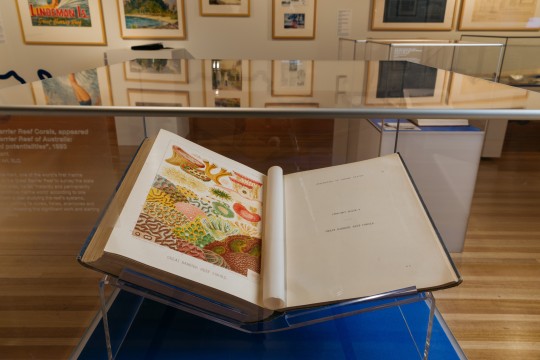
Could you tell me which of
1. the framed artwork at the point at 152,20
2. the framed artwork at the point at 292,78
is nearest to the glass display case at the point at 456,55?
the framed artwork at the point at 292,78

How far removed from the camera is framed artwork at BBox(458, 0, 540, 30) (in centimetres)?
409

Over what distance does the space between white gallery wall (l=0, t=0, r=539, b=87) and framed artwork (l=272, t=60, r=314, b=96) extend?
2.75m

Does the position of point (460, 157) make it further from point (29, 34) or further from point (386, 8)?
point (29, 34)

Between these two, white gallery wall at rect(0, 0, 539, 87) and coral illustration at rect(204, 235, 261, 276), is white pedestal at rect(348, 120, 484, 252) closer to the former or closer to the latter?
coral illustration at rect(204, 235, 261, 276)

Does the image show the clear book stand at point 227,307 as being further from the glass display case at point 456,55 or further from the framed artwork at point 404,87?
the glass display case at point 456,55

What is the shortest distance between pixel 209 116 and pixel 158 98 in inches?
5.7

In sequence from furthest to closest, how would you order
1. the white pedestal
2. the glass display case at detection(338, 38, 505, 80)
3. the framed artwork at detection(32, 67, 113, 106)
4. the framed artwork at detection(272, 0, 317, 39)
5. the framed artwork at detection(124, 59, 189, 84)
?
the framed artwork at detection(272, 0, 317, 39)
the glass display case at detection(338, 38, 505, 80)
the white pedestal
the framed artwork at detection(124, 59, 189, 84)
the framed artwork at detection(32, 67, 113, 106)

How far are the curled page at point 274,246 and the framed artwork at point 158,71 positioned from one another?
365 mm

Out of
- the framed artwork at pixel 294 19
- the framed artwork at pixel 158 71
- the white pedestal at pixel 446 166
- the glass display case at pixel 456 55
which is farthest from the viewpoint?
the framed artwork at pixel 294 19

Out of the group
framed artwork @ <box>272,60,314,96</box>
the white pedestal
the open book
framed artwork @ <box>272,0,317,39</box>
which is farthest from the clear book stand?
framed artwork @ <box>272,0,317,39</box>

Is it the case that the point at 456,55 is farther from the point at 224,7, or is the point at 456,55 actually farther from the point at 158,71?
the point at 158,71

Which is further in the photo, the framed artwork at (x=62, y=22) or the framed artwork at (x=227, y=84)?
the framed artwork at (x=62, y=22)

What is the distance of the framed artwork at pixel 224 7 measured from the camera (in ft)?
13.3

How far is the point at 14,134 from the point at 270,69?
744mm
